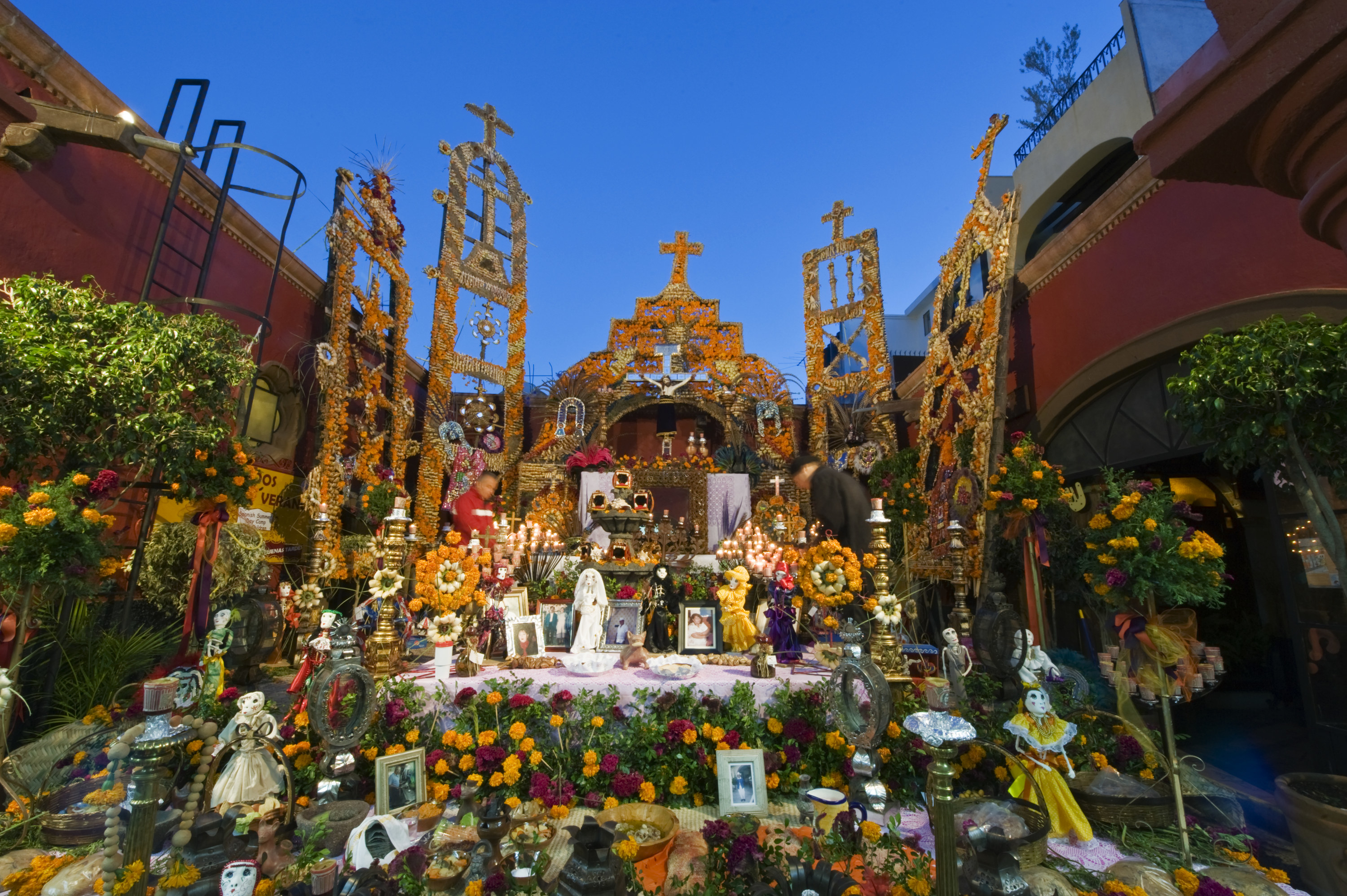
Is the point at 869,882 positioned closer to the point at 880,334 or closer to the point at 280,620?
the point at 280,620

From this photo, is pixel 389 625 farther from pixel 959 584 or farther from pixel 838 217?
pixel 838 217

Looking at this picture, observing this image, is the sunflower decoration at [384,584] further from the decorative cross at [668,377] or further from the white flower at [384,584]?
the decorative cross at [668,377]

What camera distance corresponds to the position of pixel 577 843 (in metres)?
2.75

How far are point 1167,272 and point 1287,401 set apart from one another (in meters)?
3.77

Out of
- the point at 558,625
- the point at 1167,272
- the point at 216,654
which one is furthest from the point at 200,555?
the point at 1167,272

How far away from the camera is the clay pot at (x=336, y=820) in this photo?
3434 mm

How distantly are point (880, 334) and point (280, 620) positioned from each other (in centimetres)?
1241

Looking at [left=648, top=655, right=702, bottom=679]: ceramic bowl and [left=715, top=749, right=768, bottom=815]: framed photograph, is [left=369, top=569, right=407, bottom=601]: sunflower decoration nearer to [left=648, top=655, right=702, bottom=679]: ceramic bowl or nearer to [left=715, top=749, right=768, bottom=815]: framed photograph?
[left=648, top=655, right=702, bottom=679]: ceramic bowl

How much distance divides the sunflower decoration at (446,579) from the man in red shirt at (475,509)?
4.12m

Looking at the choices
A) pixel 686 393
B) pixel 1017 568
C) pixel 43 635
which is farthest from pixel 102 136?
pixel 1017 568

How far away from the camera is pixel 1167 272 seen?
612 cm

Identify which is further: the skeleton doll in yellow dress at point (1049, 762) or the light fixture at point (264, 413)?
the light fixture at point (264, 413)

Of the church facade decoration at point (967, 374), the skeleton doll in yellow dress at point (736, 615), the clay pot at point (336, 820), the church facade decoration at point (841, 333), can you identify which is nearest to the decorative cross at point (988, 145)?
the church facade decoration at point (967, 374)

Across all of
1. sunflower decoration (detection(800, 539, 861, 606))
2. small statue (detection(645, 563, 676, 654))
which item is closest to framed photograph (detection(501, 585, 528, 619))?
small statue (detection(645, 563, 676, 654))
